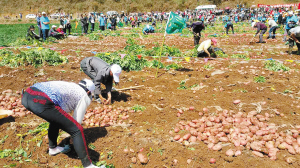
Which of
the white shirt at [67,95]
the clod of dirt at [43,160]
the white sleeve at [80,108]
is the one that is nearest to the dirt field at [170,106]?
the clod of dirt at [43,160]

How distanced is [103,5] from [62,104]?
6713 centimetres

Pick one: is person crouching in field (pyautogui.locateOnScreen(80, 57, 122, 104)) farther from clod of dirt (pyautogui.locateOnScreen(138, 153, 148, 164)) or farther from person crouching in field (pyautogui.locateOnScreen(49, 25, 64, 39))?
person crouching in field (pyautogui.locateOnScreen(49, 25, 64, 39))

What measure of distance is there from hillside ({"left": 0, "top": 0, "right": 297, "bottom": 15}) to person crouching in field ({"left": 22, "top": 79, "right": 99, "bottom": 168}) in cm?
6141

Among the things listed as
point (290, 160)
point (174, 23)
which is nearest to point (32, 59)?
point (174, 23)

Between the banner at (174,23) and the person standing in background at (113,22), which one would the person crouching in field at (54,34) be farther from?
the banner at (174,23)

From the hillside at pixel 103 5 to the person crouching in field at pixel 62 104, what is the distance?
6141 cm

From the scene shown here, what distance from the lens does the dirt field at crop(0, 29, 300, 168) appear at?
349cm

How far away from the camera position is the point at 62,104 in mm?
2883

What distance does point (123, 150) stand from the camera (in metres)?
3.68

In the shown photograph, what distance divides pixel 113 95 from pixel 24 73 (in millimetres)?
3815

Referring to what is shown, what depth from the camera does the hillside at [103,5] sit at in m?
60.7

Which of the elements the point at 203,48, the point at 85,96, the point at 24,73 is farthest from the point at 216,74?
the point at 24,73

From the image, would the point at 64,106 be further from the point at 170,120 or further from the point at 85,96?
the point at 170,120

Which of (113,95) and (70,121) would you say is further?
(113,95)
